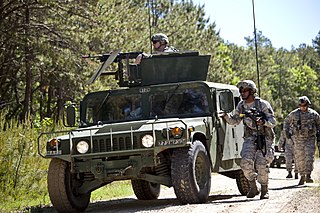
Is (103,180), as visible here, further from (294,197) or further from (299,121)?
(299,121)

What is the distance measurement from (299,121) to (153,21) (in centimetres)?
2581

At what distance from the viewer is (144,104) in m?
12.1

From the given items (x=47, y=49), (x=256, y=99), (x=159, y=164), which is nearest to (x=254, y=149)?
(x=256, y=99)

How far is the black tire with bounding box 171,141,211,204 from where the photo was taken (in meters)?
10.3

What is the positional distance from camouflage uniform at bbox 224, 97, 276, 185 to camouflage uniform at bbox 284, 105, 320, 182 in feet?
13.2

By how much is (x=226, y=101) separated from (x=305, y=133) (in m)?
3.71

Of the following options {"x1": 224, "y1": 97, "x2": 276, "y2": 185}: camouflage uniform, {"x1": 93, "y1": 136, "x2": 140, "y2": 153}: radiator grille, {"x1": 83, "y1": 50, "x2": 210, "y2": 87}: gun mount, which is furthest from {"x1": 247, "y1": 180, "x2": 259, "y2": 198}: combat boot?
{"x1": 83, "y1": 50, "x2": 210, "y2": 87}: gun mount

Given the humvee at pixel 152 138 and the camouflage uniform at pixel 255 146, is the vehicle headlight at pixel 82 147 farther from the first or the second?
the camouflage uniform at pixel 255 146

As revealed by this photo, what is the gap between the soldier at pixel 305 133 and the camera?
15.1 meters

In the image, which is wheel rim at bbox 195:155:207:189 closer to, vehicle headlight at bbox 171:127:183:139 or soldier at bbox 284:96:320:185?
vehicle headlight at bbox 171:127:183:139

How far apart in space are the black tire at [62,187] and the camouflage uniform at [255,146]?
2.45 metres

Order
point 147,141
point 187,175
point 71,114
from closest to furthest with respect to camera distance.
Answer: point 187,175, point 147,141, point 71,114

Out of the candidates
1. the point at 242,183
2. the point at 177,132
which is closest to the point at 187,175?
the point at 177,132

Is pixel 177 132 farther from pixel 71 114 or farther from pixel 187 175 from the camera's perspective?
pixel 71 114
